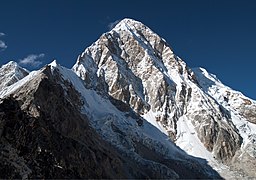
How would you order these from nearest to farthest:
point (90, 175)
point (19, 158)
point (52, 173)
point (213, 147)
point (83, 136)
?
point (19, 158)
point (52, 173)
point (90, 175)
point (83, 136)
point (213, 147)

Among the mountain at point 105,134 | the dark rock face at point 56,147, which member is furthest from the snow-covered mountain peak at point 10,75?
the dark rock face at point 56,147

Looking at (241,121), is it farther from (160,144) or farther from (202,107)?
(160,144)

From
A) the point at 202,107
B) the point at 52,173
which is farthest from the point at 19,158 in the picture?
the point at 202,107

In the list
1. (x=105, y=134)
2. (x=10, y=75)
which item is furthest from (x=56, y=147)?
(x=10, y=75)

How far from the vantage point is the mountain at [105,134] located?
6562 centimetres

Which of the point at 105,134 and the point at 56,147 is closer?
the point at 56,147

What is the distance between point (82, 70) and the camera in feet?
641

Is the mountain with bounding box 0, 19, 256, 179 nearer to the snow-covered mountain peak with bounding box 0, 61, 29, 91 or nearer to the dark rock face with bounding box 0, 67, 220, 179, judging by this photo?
the dark rock face with bounding box 0, 67, 220, 179

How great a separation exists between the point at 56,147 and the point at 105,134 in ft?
204

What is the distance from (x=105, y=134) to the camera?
463 ft

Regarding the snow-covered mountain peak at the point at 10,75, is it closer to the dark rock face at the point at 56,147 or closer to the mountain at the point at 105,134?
the mountain at the point at 105,134

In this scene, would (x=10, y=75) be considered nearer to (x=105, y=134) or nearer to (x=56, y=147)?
(x=105, y=134)

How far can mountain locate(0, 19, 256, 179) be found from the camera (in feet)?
215

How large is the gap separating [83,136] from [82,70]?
8426 centimetres
